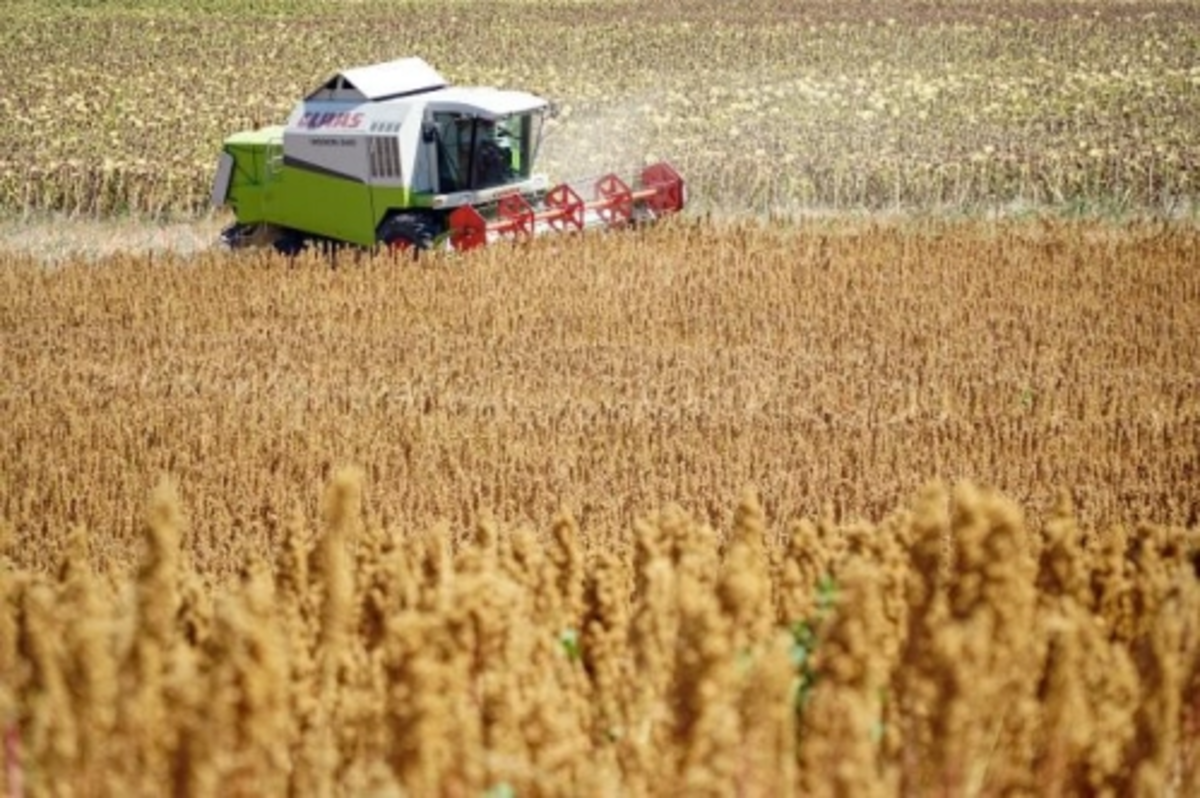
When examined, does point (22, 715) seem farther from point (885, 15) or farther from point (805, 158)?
point (885, 15)

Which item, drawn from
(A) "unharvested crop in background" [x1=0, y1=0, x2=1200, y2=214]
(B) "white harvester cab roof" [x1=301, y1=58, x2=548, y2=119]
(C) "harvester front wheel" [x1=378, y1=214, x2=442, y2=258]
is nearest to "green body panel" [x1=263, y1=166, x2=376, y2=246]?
(C) "harvester front wheel" [x1=378, y1=214, x2=442, y2=258]

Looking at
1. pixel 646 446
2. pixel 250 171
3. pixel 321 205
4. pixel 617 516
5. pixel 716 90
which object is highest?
pixel 617 516

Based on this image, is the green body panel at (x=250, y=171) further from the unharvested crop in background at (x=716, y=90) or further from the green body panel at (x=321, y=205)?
the unharvested crop in background at (x=716, y=90)

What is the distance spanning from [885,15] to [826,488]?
27.1 meters

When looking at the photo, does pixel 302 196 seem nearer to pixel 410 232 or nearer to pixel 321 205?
pixel 321 205

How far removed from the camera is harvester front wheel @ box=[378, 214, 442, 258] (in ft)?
57.3

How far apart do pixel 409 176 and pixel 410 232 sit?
521mm

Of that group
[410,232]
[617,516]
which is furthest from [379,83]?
[617,516]

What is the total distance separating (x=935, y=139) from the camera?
2323 centimetres

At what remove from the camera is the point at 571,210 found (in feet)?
58.0

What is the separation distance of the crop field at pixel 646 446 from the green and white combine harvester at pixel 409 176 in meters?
0.68

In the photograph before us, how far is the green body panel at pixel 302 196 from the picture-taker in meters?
17.9

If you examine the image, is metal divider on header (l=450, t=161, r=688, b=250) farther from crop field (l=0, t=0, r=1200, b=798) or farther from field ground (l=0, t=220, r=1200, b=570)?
field ground (l=0, t=220, r=1200, b=570)

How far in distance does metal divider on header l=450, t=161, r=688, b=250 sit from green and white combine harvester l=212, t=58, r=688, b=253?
1cm
